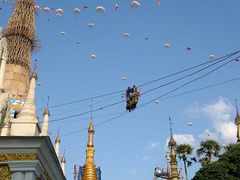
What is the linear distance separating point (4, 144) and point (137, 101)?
9.16m

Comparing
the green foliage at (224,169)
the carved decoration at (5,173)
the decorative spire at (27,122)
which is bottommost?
the carved decoration at (5,173)

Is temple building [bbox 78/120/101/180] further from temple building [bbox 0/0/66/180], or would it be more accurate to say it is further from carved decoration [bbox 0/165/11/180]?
carved decoration [bbox 0/165/11/180]

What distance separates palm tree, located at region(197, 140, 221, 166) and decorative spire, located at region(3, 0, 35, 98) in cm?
2583

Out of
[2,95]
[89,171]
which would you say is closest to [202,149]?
[89,171]

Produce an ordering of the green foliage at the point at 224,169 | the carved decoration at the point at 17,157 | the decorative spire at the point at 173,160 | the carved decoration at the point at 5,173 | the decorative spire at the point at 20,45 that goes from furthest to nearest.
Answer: the decorative spire at the point at 173,160 < the green foliage at the point at 224,169 < the decorative spire at the point at 20,45 < the carved decoration at the point at 17,157 < the carved decoration at the point at 5,173

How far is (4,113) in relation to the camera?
1895 cm

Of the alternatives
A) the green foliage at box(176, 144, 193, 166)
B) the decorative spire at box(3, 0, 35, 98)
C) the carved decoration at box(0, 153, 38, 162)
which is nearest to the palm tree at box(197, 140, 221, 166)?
the green foliage at box(176, 144, 193, 166)

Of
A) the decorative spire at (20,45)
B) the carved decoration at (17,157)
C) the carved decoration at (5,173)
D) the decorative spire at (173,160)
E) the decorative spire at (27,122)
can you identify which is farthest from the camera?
the decorative spire at (173,160)

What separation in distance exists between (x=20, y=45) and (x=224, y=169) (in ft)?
75.6

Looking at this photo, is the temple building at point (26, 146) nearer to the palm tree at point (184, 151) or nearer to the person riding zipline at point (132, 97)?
the person riding zipline at point (132, 97)

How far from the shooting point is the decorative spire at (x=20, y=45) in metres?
32.9

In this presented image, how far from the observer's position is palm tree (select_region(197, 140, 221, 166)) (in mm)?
50250

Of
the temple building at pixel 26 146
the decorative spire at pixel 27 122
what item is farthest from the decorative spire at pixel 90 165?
the decorative spire at pixel 27 122

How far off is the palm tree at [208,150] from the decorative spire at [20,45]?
25826 mm
